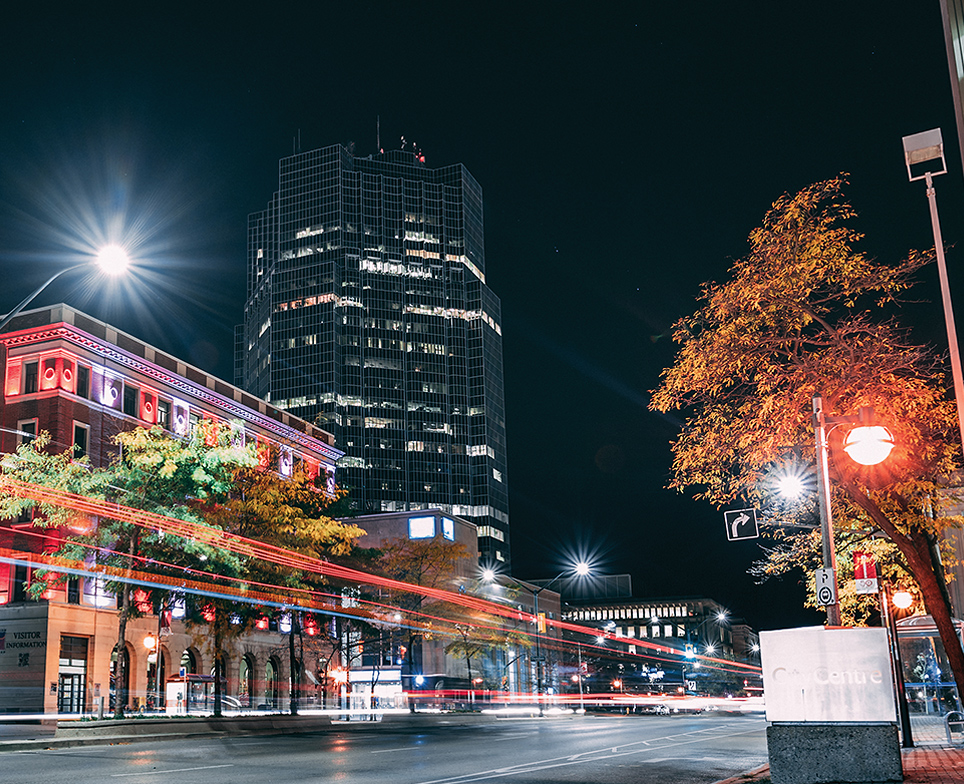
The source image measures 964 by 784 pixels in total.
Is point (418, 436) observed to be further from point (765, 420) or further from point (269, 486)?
point (765, 420)

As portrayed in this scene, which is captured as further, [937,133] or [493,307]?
[493,307]

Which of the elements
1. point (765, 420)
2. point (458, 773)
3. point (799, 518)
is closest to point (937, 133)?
point (765, 420)

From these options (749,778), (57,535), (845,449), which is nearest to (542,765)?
(749,778)

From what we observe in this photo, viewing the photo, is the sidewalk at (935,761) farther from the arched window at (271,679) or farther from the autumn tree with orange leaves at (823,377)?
the arched window at (271,679)

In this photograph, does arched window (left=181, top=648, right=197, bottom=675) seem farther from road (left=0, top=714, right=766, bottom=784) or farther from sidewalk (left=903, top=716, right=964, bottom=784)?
sidewalk (left=903, top=716, right=964, bottom=784)

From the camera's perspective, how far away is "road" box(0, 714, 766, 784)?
1642cm

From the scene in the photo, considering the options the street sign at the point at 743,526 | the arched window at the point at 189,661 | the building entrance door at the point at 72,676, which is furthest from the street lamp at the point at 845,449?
the arched window at the point at 189,661

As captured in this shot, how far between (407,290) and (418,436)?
28698 millimetres

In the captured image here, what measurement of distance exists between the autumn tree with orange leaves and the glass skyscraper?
149757mm

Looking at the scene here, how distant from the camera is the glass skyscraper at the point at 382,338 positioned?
175 m

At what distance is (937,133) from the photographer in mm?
16172

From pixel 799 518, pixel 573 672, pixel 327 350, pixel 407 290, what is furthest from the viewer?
pixel 407 290

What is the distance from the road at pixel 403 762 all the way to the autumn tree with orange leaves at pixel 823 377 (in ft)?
20.2

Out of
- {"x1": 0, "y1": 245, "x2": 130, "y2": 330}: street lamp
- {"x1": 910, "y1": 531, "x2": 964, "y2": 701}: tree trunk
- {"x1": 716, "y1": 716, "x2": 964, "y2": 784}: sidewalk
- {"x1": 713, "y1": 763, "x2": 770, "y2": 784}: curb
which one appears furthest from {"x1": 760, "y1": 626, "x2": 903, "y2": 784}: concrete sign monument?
{"x1": 0, "y1": 245, "x2": 130, "y2": 330}: street lamp
